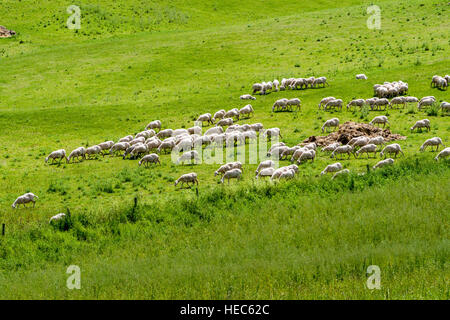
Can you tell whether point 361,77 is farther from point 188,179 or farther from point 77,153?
point 77,153

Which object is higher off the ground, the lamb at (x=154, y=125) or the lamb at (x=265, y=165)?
the lamb at (x=154, y=125)

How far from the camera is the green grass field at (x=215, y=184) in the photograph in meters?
14.6

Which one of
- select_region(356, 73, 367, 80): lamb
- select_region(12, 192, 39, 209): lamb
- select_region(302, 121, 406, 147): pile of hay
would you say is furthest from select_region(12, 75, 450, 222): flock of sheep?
select_region(356, 73, 367, 80): lamb

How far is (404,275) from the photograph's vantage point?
44.7 feet

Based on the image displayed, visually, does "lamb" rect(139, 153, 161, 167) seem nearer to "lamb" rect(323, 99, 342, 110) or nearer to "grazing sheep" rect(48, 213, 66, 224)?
"grazing sheep" rect(48, 213, 66, 224)

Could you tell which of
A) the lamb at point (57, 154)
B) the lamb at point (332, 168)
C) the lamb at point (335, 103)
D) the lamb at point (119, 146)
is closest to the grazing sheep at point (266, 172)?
the lamb at point (332, 168)

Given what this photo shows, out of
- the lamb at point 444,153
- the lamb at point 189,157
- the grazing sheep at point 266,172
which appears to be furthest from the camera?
the lamb at point 189,157

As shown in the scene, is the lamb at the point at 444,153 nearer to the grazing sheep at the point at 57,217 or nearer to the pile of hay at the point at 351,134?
the pile of hay at the point at 351,134

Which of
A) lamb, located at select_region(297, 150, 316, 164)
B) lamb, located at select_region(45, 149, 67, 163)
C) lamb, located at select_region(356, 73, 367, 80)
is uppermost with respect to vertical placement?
lamb, located at select_region(356, 73, 367, 80)

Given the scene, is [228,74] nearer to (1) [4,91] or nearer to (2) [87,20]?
(1) [4,91]

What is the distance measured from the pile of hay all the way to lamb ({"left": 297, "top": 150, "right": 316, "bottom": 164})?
3.02 metres

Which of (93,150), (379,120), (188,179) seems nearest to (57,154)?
(93,150)

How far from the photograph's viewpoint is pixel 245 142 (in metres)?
32.6

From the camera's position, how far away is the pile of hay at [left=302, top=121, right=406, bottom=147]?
30.2 metres
